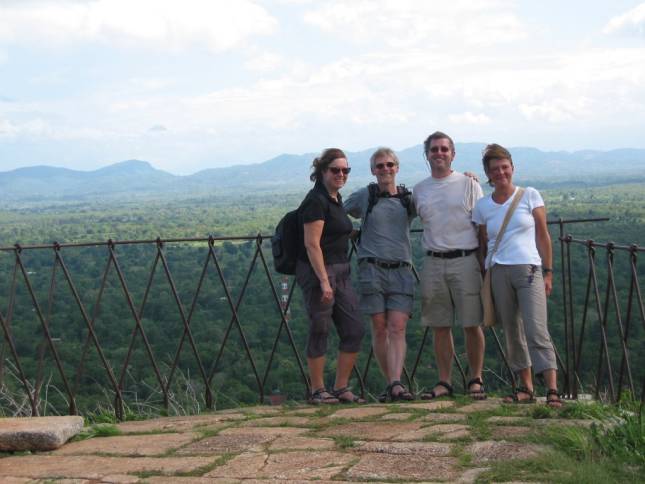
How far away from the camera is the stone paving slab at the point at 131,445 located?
432cm

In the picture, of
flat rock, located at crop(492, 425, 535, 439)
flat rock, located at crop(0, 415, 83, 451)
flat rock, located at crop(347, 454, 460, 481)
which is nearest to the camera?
flat rock, located at crop(347, 454, 460, 481)

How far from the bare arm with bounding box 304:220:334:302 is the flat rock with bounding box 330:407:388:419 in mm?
676

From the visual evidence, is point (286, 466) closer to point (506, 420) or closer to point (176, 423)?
point (506, 420)

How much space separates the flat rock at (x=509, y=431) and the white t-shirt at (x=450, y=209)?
123 cm

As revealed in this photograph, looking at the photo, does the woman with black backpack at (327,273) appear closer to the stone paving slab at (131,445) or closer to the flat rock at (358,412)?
the flat rock at (358,412)

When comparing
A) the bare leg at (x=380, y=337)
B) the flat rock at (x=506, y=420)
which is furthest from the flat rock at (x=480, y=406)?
the bare leg at (x=380, y=337)

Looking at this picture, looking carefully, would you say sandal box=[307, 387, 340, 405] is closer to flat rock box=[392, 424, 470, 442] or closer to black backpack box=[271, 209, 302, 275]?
black backpack box=[271, 209, 302, 275]

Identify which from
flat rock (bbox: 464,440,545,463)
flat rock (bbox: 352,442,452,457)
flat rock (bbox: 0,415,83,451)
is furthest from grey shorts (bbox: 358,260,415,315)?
flat rock (bbox: 0,415,83,451)

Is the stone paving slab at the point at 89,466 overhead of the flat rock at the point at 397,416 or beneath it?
overhead

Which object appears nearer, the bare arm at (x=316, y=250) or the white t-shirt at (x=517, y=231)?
the white t-shirt at (x=517, y=231)

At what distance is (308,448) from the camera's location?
415 centimetres

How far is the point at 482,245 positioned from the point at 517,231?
1.12 feet

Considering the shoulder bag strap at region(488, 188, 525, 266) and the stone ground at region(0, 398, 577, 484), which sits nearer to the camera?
the stone ground at region(0, 398, 577, 484)

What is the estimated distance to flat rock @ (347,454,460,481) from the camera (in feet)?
11.9
